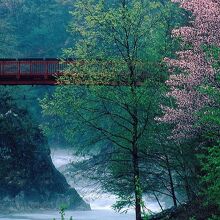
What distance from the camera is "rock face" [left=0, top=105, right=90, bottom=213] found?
4747 cm

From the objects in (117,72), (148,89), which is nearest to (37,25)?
(117,72)

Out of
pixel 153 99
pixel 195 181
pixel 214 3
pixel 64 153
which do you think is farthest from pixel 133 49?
pixel 64 153

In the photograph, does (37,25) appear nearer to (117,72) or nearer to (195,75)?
(117,72)

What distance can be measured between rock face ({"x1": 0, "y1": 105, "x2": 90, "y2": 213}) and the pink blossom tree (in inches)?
1063

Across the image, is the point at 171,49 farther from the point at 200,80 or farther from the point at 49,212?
the point at 49,212

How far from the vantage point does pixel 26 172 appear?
5038 centimetres

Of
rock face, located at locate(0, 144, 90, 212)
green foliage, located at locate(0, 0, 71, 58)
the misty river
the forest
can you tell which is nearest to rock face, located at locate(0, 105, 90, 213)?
rock face, located at locate(0, 144, 90, 212)

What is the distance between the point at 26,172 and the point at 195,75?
3289cm

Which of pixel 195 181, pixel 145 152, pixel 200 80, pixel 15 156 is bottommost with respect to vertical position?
pixel 195 181

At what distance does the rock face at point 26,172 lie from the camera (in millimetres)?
47469

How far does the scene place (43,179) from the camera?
169 feet

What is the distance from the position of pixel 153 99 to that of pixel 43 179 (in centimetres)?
3208

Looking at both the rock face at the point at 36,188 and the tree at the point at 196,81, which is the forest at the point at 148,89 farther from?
the rock face at the point at 36,188

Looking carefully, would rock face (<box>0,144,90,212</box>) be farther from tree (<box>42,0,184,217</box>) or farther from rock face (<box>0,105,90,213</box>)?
tree (<box>42,0,184,217</box>)
